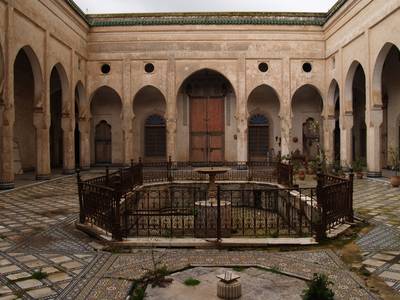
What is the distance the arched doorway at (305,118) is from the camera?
19969mm

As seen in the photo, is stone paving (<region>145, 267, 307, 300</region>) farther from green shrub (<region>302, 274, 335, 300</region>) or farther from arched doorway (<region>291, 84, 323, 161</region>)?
arched doorway (<region>291, 84, 323, 161</region>)

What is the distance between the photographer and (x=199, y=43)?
60.1 feet

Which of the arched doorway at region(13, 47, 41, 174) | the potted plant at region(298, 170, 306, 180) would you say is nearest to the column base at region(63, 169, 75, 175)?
the arched doorway at region(13, 47, 41, 174)

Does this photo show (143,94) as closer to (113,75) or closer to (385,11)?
(113,75)

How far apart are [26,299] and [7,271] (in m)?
1.01

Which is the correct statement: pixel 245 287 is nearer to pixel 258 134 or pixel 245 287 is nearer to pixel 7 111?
pixel 7 111

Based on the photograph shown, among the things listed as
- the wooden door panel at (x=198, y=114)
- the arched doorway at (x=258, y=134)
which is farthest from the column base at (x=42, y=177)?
the arched doorway at (x=258, y=134)

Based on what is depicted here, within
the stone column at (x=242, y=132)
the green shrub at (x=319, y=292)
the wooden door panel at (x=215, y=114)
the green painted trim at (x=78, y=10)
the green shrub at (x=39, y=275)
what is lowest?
the green shrub at (x=39, y=275)

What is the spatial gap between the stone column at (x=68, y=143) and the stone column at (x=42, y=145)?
1.96 metres

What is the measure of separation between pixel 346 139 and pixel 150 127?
32.0 ft

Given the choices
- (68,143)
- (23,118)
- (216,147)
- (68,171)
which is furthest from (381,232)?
(23,118)

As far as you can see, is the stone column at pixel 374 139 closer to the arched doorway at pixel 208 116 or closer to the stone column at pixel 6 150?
the arched doorway at pixel 208 116

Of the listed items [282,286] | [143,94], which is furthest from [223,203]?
[143,94]

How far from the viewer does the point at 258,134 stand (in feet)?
66.9
